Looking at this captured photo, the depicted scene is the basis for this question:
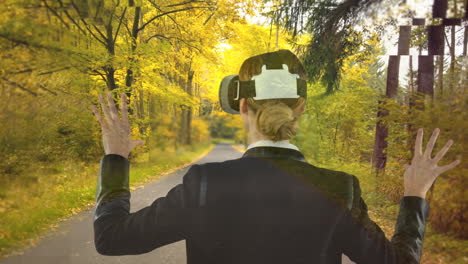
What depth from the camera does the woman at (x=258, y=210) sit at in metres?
0.77

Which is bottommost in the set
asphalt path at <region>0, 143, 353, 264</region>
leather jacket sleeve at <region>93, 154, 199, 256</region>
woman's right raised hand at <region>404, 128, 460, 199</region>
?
asphalt path at <region>0, 143, 353, 264</region>

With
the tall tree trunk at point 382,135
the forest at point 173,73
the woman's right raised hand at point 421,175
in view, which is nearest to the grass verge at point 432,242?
the forest at point 173,73

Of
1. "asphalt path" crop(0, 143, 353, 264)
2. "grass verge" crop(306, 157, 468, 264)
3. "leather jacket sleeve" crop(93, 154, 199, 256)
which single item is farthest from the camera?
"grass verge" crop(306, 157, 468, 264)

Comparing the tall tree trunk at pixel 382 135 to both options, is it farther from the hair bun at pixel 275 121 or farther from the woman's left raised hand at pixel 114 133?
the woman's left raised hand at pixel 114 133

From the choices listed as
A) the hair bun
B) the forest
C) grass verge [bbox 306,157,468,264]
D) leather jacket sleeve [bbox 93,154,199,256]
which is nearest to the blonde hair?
the hair bun

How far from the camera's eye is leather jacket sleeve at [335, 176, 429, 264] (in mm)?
868

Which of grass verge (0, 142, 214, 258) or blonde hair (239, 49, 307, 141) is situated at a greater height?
blonde hair (239, 49, 307, 141)

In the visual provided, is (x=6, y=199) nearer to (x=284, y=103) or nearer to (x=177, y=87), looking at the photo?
(x=284, y=103)

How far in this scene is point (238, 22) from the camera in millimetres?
2965

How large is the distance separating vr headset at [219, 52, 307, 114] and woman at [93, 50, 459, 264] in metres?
0.02

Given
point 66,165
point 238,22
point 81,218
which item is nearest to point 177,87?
point 238,22

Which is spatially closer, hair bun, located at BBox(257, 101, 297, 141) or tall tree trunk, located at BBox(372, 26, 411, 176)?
hair bun, located at BBox(257, 101, 297, 141)

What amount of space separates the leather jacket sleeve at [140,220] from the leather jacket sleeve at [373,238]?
1.54ft

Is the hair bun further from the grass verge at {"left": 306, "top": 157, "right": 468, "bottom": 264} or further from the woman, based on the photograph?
the grass verge at {"left": 306, "top": 157, "right": 468, "bottom": 264}
